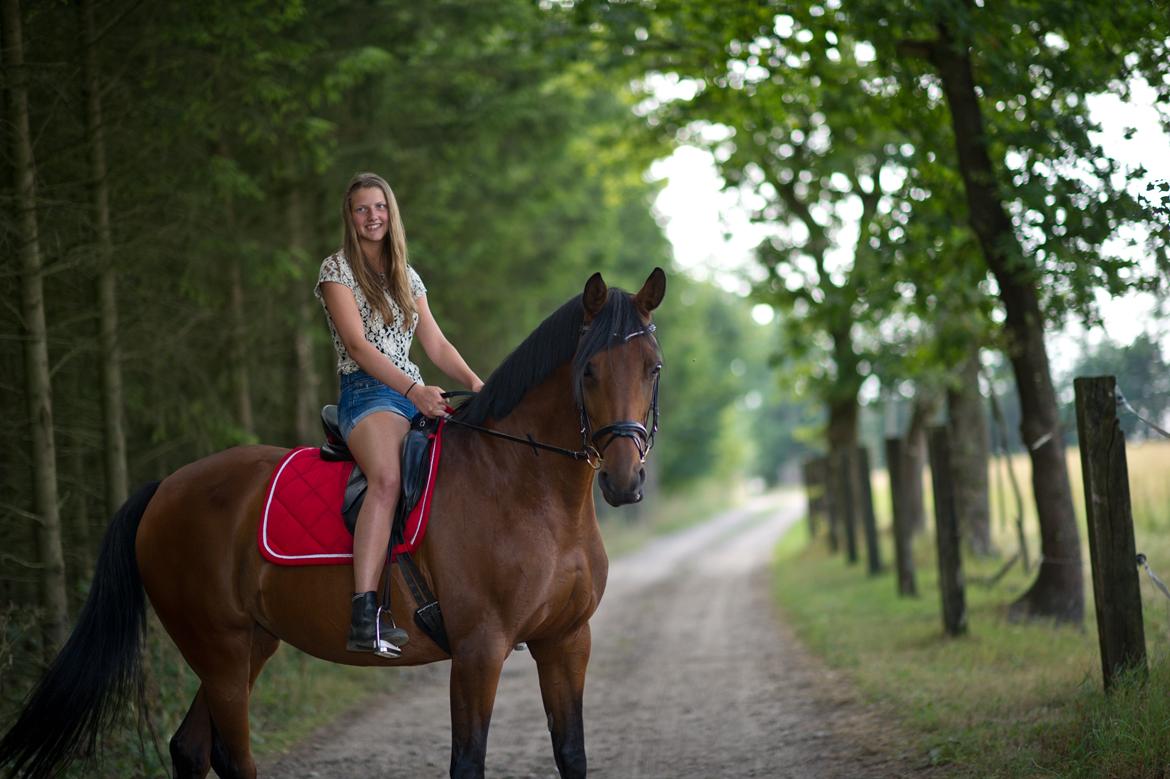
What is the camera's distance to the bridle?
4.36 meters

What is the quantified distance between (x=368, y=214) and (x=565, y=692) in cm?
238

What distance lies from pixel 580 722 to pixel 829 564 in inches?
575

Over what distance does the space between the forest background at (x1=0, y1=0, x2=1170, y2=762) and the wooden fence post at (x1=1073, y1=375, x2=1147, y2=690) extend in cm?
112

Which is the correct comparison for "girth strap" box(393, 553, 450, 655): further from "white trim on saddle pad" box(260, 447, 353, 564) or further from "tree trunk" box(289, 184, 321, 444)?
"tree trunk" box(289, 184, 321, 444)

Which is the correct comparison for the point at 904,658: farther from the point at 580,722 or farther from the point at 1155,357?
the point at 580,722

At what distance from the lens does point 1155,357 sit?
8.08 metres

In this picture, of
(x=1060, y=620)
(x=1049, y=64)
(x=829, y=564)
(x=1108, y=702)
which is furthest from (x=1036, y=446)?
(x=829, y=564)

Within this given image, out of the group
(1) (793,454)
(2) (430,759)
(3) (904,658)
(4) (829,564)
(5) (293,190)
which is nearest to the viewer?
(2) (430,759)

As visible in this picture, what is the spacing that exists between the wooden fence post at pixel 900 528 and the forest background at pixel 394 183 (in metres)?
1.54

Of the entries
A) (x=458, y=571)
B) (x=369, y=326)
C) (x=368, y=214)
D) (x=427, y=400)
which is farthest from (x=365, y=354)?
(x=458, y=571)

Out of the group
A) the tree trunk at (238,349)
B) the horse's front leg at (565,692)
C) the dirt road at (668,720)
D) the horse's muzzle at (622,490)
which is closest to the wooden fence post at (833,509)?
the dirt road at (668,720)

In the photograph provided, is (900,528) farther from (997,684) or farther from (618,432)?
(618,432)

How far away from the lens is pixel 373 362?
4.94 meters

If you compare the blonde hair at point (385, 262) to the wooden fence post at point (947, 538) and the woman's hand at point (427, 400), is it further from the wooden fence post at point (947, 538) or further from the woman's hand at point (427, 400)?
the wooden fence post at point (947, 538)
